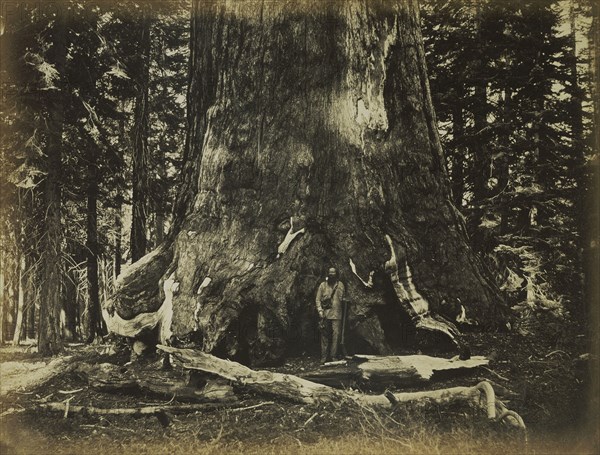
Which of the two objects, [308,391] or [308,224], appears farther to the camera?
[308,224]

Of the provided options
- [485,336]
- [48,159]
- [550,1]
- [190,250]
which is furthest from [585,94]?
[48,159]

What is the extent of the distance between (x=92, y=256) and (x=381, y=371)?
2900mm

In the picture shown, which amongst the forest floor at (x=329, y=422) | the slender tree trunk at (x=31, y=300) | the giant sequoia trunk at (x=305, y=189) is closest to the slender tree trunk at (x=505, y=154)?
the giant sequoia trunk at (x=305, y=189)

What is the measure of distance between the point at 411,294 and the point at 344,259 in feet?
2.23

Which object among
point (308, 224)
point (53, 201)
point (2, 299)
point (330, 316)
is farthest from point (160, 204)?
point (330, 316)

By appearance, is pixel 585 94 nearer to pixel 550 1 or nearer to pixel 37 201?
pixel 550 1

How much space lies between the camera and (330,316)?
423 cm

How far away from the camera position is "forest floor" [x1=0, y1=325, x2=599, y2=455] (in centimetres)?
409

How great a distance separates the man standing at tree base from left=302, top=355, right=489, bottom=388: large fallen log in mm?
126

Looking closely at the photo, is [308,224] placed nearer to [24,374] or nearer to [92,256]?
[92,256]

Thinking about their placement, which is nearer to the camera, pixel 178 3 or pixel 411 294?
pixel 411 294

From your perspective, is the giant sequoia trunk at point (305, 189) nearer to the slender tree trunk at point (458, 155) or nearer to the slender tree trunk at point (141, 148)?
the slender tree trunk at point (458, 155)

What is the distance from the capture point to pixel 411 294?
14.5 ft

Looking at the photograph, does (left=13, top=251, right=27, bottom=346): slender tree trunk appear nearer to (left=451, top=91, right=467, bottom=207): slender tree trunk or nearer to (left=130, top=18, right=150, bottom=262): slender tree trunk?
(left=130, top=18, right=150, bottom=262): slender tree trunk
